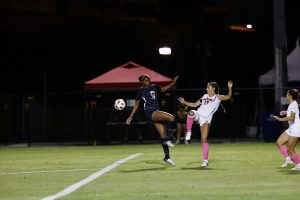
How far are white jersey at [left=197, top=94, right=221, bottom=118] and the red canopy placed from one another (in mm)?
11066

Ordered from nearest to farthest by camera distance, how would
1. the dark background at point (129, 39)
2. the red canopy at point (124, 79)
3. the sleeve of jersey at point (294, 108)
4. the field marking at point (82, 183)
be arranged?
the field marking at point (82, 183)
the sleeve of jersey at point (294, 108)
the red canopy at point (124, 79)
the dark background at point (129, 39)

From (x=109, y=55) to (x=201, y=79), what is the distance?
6.62 metres

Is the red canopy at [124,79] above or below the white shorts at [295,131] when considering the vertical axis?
above

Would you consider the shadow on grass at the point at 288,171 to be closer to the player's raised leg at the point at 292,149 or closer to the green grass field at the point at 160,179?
the green grass field at the point at 160,179

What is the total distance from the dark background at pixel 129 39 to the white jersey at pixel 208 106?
81.3 ft

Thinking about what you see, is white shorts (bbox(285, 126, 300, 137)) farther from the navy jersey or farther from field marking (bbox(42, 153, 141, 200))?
field marking (bbox(42, 153, 141, 200))

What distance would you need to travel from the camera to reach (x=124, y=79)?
90.0 ft

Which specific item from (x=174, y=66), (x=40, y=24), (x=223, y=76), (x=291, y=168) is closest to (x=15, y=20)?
(x=40, y=24)

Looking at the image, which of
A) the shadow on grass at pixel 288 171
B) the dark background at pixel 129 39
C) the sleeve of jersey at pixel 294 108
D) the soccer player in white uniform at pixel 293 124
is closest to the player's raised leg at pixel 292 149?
the soccer player in white uniform at pixel 293 124

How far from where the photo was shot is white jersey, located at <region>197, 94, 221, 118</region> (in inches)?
616

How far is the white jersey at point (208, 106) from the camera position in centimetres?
1566

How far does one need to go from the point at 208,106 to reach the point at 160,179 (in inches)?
131

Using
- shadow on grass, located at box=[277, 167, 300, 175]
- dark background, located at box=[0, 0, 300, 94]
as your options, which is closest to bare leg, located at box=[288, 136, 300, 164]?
shadow on grass, located at box=[277, 167, 300, 175]

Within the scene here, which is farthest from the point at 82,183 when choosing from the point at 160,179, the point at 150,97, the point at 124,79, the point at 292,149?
the point at 124,79
